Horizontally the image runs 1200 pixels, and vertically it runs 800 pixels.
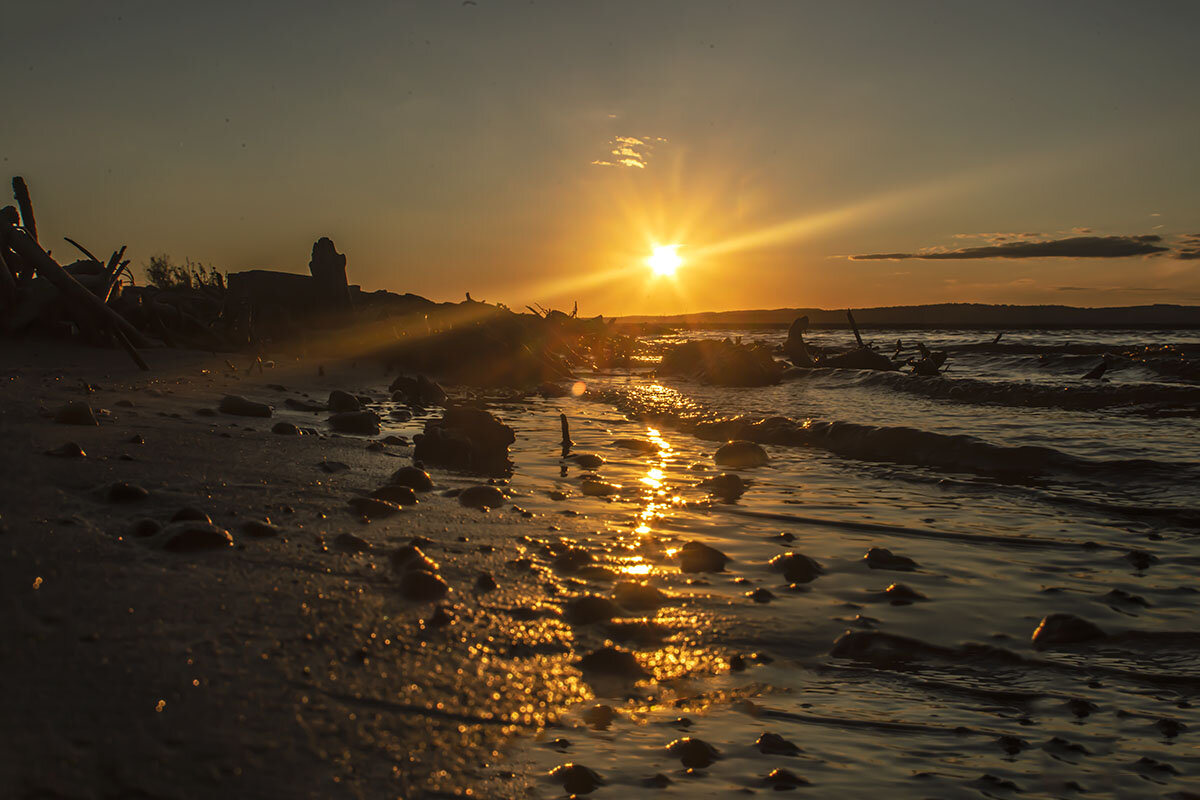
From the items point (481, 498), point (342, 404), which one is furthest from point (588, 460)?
point (342, 404)

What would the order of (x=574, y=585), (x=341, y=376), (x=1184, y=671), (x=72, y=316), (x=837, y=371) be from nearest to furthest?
(x=1184, y=671) → (x=574, y=585) → (x=72, y=316) → (x=341, y=376) → (x=837, y=371)

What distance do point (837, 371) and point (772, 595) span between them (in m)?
17.3

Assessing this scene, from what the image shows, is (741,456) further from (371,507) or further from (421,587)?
(421,587)

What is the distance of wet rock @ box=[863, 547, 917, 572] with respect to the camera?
4.66m

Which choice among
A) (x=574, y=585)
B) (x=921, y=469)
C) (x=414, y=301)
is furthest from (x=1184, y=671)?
(x=414, y=301)

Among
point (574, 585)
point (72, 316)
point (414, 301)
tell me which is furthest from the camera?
point (414, 301)

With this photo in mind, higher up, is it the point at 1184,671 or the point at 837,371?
the point at 837,371

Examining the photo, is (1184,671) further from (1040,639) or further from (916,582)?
(916,582)

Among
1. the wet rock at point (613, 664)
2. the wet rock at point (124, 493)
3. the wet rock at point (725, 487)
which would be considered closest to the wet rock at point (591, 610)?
the wet rock at point (613, 664)

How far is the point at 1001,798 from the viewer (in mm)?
2268

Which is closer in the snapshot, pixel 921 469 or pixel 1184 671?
pixel 1184 671

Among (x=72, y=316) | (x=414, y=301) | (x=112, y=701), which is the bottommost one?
(x=112, y=701)

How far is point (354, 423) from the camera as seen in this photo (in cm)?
860

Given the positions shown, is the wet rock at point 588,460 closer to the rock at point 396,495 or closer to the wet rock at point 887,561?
the rock at point 396,495
